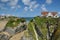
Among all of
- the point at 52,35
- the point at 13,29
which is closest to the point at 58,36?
the point at 52,35

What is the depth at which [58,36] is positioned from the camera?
4.73 metres

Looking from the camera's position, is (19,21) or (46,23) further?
(19,21)

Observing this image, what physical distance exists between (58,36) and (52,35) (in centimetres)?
26

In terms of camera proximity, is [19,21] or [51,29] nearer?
[51,29]

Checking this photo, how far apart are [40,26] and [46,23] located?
0.19 m

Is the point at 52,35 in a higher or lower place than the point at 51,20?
lower

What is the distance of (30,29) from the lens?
5.60 metres

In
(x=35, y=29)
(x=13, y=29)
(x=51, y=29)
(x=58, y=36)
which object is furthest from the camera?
(x=13, y=29)

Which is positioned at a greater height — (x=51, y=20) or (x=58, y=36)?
(x=51, y=20)

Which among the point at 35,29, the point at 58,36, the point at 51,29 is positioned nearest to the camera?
the point at 58,36

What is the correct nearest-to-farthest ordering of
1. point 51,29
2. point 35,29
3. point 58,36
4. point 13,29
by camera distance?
point 58,36
point 51,29
point 35,29
point 13,29

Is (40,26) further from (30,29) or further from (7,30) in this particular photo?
(7,30)

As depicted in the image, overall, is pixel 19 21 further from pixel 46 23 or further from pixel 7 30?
pixel 46 23

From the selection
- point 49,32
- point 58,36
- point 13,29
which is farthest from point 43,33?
point 13,29
